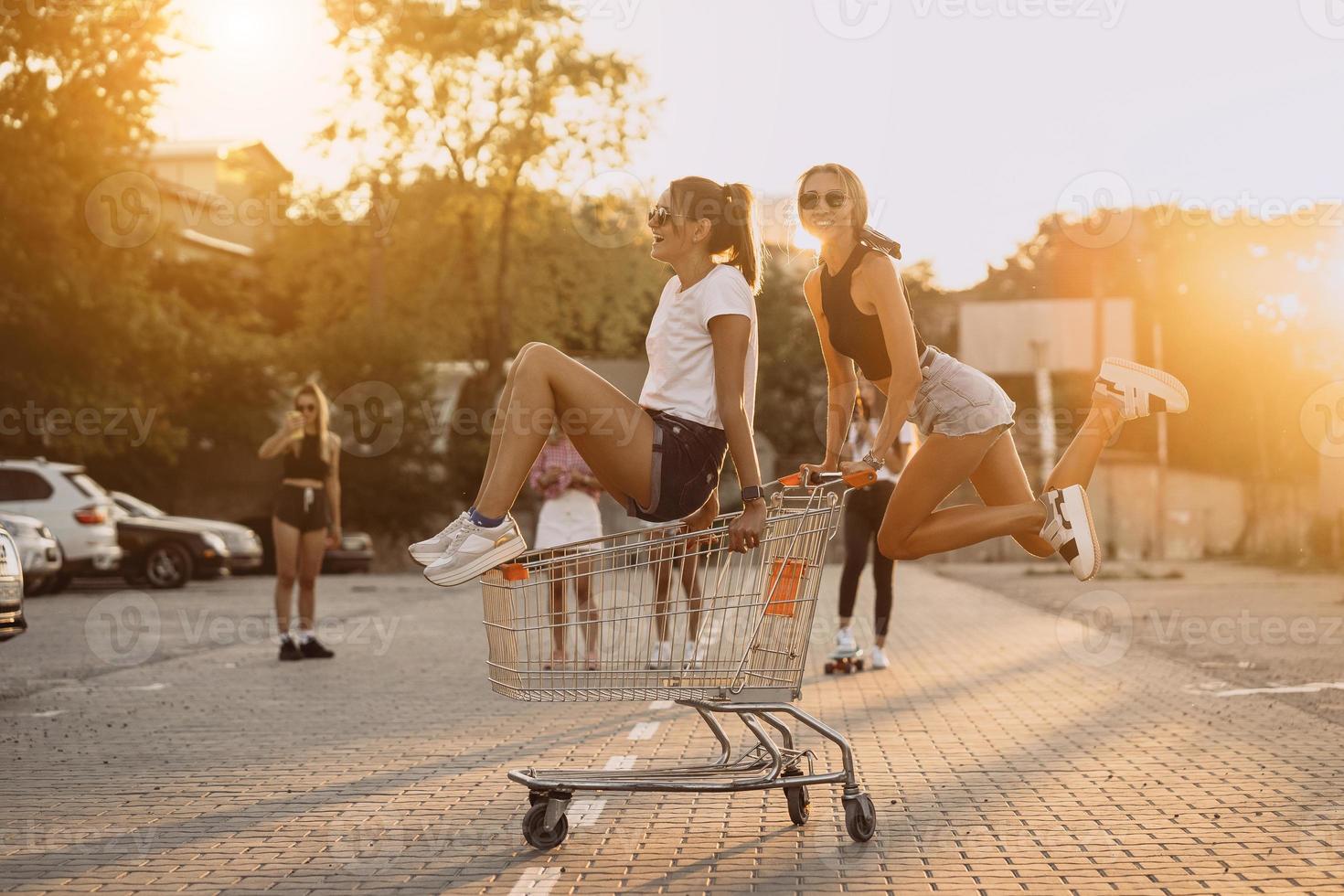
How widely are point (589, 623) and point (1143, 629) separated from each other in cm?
1177

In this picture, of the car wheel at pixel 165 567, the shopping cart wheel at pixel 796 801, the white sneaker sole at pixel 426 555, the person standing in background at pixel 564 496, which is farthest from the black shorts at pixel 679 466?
the car wheel at pixel 165 567

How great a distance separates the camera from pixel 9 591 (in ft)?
30.6

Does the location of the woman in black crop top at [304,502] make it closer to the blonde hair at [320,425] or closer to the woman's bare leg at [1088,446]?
the blonde hair at [320,425]

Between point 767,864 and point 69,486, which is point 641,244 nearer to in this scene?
point 69,486

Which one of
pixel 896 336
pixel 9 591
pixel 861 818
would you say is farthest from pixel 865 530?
pixel 861 818

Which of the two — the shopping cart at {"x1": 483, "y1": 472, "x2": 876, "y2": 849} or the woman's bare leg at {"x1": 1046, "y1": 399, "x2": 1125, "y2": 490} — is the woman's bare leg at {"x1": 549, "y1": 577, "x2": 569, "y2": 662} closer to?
the shopping cart at {"x1": 483, "y1": 472, "x2": 876, "y2": 849}

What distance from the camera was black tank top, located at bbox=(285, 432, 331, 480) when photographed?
521 inches

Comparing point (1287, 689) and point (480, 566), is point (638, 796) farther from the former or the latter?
point (1287, 689)

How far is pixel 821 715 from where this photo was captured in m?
9.87

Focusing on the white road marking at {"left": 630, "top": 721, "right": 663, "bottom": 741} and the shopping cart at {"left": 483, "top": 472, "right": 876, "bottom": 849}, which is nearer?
the shopping cart at {"left": 483, "top": 472, "right": 876, "bottom": 849}

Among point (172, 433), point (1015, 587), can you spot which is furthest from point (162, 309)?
point (1015, 587)

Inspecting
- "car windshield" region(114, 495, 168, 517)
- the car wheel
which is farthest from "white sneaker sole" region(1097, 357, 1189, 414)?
"car windshield" region(114, 495, 168, 517)

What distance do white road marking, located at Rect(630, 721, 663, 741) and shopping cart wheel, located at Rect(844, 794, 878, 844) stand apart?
9.49 ft

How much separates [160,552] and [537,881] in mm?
21376
